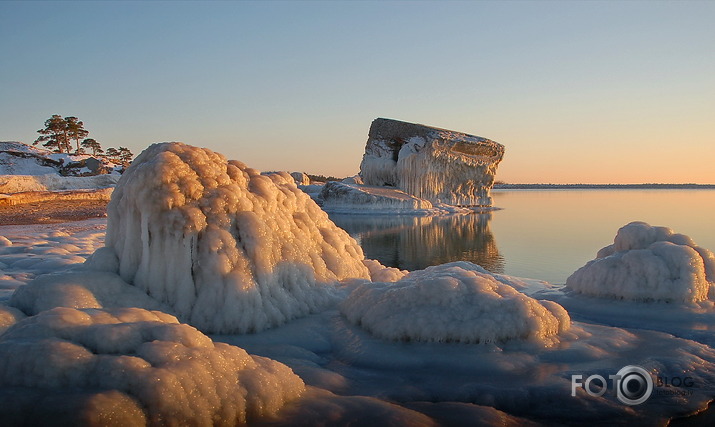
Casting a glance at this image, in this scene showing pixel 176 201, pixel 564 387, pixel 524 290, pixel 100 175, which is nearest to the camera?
pixel 564 387

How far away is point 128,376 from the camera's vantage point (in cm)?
288

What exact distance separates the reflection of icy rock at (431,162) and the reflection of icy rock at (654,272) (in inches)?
1399

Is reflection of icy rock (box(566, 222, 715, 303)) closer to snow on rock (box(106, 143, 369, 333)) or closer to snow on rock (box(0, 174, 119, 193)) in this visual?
snow on rock (box(106, 143, 369, 333))

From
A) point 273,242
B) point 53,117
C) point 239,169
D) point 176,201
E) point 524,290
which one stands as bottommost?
point 524,290

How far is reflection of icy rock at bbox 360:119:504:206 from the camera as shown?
43062 mm

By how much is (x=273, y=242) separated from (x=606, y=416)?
13.6 feet

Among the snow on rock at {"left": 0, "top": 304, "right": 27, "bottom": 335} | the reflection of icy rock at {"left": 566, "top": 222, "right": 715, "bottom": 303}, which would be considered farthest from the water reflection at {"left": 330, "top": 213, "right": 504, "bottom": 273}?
the snow on rock at {"left": 0, "top": 304, "right": 27, "bottom": 335}

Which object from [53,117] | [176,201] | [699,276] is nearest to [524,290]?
[699,276]

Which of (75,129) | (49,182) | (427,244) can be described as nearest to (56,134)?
(75,129)

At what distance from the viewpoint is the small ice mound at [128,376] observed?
8.83ft

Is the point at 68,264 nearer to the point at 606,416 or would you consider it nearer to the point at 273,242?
the point at 273,242

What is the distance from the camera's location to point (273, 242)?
19.9 ft

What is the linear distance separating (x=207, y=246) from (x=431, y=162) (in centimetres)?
3903

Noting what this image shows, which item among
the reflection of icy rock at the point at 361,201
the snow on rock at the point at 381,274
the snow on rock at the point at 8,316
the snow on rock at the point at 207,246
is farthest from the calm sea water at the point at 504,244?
the reflection of icy rock at the point at 361,201
